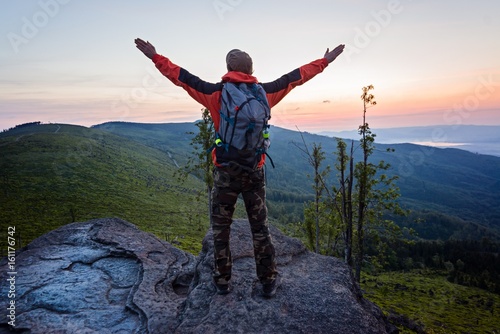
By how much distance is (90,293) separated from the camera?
7711mm

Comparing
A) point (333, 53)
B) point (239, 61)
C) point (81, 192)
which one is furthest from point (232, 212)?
point (81, 192)

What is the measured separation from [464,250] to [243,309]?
620ft

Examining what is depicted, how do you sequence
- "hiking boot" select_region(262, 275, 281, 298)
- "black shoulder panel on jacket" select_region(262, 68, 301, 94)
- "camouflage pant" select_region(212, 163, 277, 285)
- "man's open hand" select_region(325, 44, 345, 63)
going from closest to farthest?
"camouflage pant" select_region(212, 163, 277, 285) → "black shoulder panel on jacket" select_region(262, 68, 301, 94) → "hiking boot" select_region(262, 275, 281, 298) → "man's open hand" select_region(325, 44, 345, 63)

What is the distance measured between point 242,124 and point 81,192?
97125 millimetres

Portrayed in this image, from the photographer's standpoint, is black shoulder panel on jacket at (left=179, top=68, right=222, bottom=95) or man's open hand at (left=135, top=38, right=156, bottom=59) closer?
black shoulder panel on jacket at (left=179, top=68, right=222, bottom=95)

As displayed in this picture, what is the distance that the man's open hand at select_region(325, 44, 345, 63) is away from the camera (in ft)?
24.3

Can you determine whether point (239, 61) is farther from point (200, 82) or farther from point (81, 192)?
point (81, 192)

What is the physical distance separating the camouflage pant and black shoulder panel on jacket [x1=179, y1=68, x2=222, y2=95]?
1687mm

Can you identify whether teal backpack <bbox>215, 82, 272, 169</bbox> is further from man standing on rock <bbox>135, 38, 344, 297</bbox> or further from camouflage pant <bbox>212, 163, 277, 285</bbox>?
camouflage pant <bbox>212, 163, 277, 285</bbox>

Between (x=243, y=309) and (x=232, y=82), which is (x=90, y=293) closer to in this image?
(x=243, y=309)

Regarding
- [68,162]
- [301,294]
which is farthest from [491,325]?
[68,162]

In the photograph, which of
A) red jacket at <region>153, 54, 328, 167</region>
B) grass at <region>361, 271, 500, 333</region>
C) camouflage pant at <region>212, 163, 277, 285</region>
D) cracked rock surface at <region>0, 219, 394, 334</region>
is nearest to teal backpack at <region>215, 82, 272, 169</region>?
red jacket at <region>153, 54, 328, 167</region>

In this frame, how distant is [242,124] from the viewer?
5906mm

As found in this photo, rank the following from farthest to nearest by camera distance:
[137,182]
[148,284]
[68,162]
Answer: [137,182] < [68,162] < [148,284]
